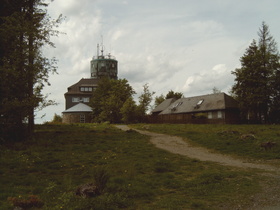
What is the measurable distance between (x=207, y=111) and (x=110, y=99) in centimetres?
2072

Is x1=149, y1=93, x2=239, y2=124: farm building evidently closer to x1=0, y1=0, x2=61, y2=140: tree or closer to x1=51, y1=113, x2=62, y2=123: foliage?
x1=0, y1=0, x2=61, y2=140: tree

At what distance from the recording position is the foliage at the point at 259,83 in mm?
40344

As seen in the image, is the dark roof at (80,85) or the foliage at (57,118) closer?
the dark roof at (80,85)

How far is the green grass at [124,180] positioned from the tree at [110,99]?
3919cm

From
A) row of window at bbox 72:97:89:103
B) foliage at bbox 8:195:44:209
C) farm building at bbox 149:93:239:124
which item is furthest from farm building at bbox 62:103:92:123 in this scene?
foliage at bbox 8:195:44:209

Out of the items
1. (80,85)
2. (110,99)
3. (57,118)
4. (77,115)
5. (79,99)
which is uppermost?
(80,85)

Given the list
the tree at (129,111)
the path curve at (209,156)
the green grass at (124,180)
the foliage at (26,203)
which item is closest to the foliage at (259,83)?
the tree at (129,111)

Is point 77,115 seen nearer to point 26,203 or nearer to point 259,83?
point 259,83

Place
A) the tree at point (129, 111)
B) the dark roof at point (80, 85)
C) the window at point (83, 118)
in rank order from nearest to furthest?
the tree at point (129, 111), the window at point (83, 118), the dark roof at point (80, 85)

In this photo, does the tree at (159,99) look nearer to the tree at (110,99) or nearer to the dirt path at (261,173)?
the tree at (110,99)

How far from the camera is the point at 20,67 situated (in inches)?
651

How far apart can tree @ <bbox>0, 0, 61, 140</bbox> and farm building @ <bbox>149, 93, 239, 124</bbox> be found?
3270 cm

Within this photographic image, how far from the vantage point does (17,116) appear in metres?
16.6

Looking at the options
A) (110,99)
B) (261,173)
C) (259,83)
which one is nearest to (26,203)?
(261,173)
